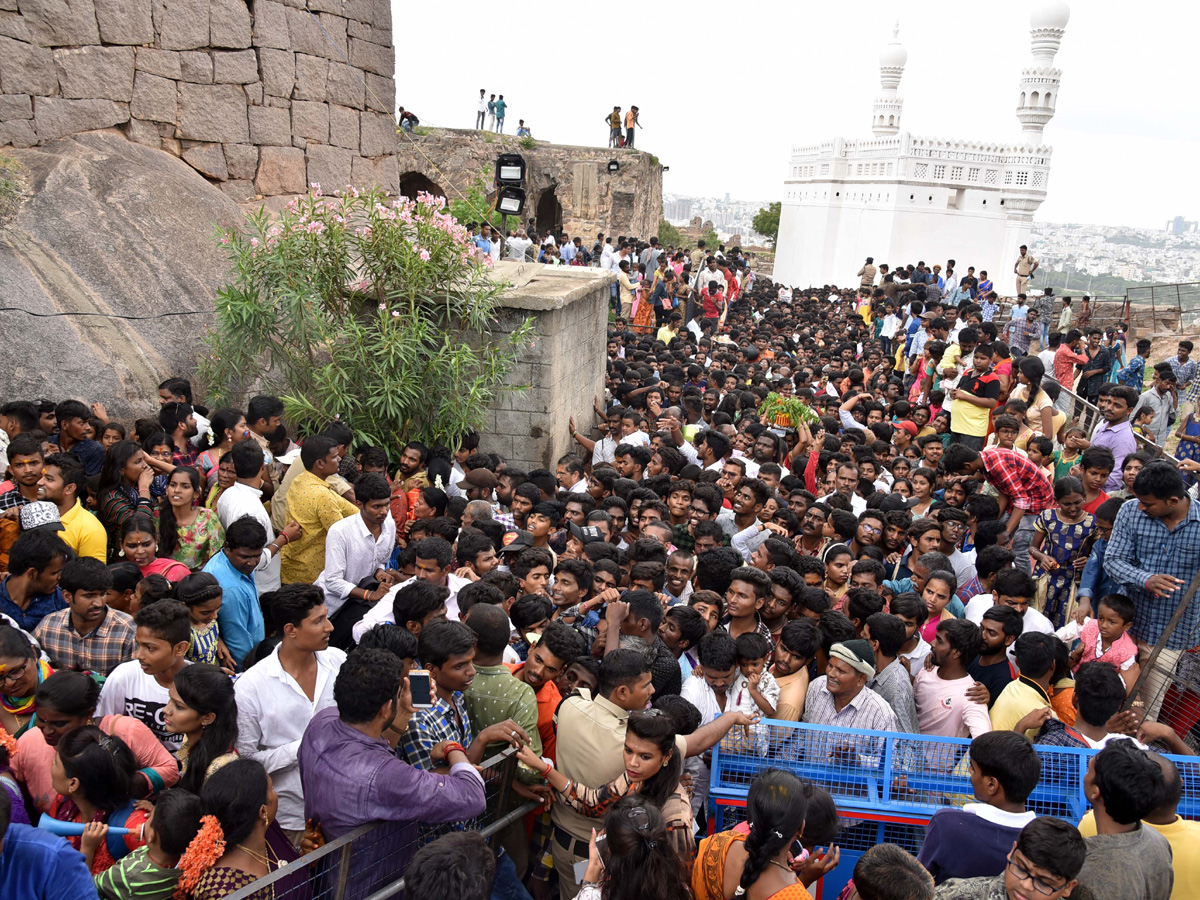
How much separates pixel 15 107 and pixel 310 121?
3124 millimetres

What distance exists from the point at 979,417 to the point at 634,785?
667cm

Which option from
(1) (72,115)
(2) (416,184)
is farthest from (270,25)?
(2) (416,184)

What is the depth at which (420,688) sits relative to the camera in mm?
3213

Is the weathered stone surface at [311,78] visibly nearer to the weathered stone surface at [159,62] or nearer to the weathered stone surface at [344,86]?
the weathered stone surface at [344,86]

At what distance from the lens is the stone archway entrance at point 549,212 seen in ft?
87.8

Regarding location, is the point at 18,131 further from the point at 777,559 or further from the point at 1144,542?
the point at 1144,542

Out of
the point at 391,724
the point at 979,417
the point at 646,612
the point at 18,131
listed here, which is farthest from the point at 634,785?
the point at 18,131

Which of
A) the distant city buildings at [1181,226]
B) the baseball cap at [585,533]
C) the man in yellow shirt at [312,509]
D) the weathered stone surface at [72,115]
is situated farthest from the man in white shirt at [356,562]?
the distant city buildings at [1181,226]

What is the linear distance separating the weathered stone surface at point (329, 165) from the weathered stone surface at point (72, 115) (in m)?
2.13

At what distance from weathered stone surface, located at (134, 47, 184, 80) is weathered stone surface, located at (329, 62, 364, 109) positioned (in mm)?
1825

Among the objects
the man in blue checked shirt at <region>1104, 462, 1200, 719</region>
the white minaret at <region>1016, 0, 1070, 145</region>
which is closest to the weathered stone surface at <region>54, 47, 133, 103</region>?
the man in blue checked shirt at <region>1104, 462, 1200, 719</region>

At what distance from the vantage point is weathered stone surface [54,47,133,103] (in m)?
8.23

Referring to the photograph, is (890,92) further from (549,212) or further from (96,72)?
(96,72)

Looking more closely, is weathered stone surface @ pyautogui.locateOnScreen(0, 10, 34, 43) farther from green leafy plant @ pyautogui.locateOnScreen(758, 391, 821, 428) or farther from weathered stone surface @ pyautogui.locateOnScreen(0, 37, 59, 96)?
green leafy plant @ pyautogui.locateOnScreen(758, 391, 821, 428)
